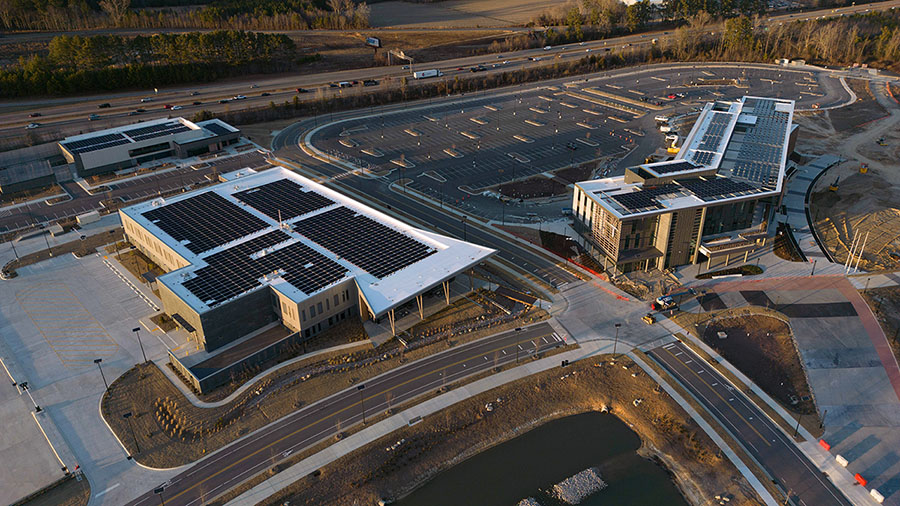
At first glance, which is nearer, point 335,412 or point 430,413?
point 430,413

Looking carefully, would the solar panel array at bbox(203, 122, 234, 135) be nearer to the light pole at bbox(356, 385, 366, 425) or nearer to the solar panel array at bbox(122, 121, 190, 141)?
the solar panel array at bbox(122, 121, 190, 141)

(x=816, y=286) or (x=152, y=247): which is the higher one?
(x=152, y=247)

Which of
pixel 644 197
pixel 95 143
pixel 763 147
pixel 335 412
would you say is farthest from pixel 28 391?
pixel 763 147

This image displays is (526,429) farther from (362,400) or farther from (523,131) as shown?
(523,131)

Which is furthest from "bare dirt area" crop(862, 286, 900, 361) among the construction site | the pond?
the pond

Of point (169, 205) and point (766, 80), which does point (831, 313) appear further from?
point (766, 80)

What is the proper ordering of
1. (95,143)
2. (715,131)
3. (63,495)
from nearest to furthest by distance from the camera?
(63,495), (715,131), (95,143)

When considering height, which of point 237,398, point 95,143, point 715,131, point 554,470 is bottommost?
point 554,470
